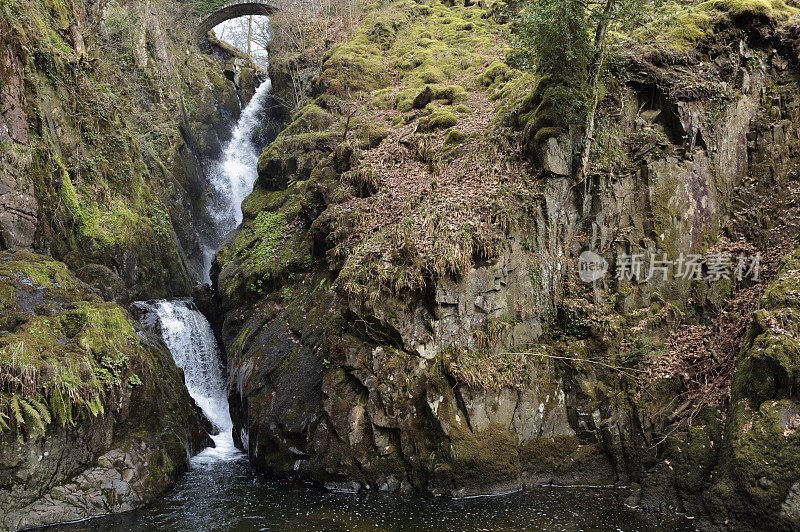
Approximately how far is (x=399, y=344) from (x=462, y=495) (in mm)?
2629

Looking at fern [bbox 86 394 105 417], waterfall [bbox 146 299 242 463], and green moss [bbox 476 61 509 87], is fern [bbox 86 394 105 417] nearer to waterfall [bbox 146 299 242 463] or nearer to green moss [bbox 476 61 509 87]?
waterfall [bbox 146 299 242 463]

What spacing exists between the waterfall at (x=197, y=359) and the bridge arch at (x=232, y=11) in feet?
58.5

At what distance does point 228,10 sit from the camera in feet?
81.3

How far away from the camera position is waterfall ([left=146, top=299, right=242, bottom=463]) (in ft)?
39.1

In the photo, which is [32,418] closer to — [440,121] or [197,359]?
[197,359]

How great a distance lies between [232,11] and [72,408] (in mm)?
23808

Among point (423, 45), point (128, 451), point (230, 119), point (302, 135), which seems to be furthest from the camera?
point (230, 119)

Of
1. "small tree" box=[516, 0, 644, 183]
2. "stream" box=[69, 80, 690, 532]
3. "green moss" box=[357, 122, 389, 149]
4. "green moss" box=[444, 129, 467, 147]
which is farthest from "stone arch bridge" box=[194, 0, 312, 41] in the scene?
"stream" box=[69, 80, 690, 532]

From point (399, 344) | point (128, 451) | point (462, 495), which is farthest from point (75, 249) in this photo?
point (462, 495)

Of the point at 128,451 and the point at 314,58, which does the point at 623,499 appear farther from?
the point at 314,58

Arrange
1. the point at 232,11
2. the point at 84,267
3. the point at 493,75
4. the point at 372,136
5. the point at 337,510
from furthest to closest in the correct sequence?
the point at 232,11
the point at 493,75
the point at 372,136
the point at 84,267
the point at 337,510

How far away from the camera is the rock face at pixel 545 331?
7.74 m

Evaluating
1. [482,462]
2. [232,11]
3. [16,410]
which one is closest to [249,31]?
[232,11]

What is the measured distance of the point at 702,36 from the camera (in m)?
9.37
